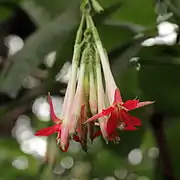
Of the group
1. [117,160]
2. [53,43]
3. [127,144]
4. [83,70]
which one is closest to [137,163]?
[117,160]

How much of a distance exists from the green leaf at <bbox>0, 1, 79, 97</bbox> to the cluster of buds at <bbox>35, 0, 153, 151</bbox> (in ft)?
0.74

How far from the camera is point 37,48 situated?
921 millimetres

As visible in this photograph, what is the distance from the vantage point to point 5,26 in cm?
143

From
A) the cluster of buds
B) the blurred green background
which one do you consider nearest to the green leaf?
the blurred green background

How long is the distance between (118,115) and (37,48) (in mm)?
322

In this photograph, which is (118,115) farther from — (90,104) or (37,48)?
(37,48)

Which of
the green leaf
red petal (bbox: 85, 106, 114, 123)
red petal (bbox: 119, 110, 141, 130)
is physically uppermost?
the green leaf

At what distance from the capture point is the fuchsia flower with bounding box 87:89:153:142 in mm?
626

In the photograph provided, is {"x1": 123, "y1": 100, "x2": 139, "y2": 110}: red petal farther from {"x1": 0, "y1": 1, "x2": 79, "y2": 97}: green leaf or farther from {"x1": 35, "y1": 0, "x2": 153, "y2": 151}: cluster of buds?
{"x1": 0, "y1": 1, "x2": 79, "y2": 97}: green leaf

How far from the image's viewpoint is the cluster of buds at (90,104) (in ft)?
2.07

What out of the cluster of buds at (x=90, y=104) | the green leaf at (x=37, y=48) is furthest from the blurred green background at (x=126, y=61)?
the cluster of buds at (x=90, y=104)

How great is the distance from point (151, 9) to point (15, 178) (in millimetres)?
457

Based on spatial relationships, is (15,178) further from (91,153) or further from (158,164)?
(158,164)

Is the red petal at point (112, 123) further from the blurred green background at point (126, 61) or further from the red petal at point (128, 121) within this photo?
the blurred green background at point (126, 61)
